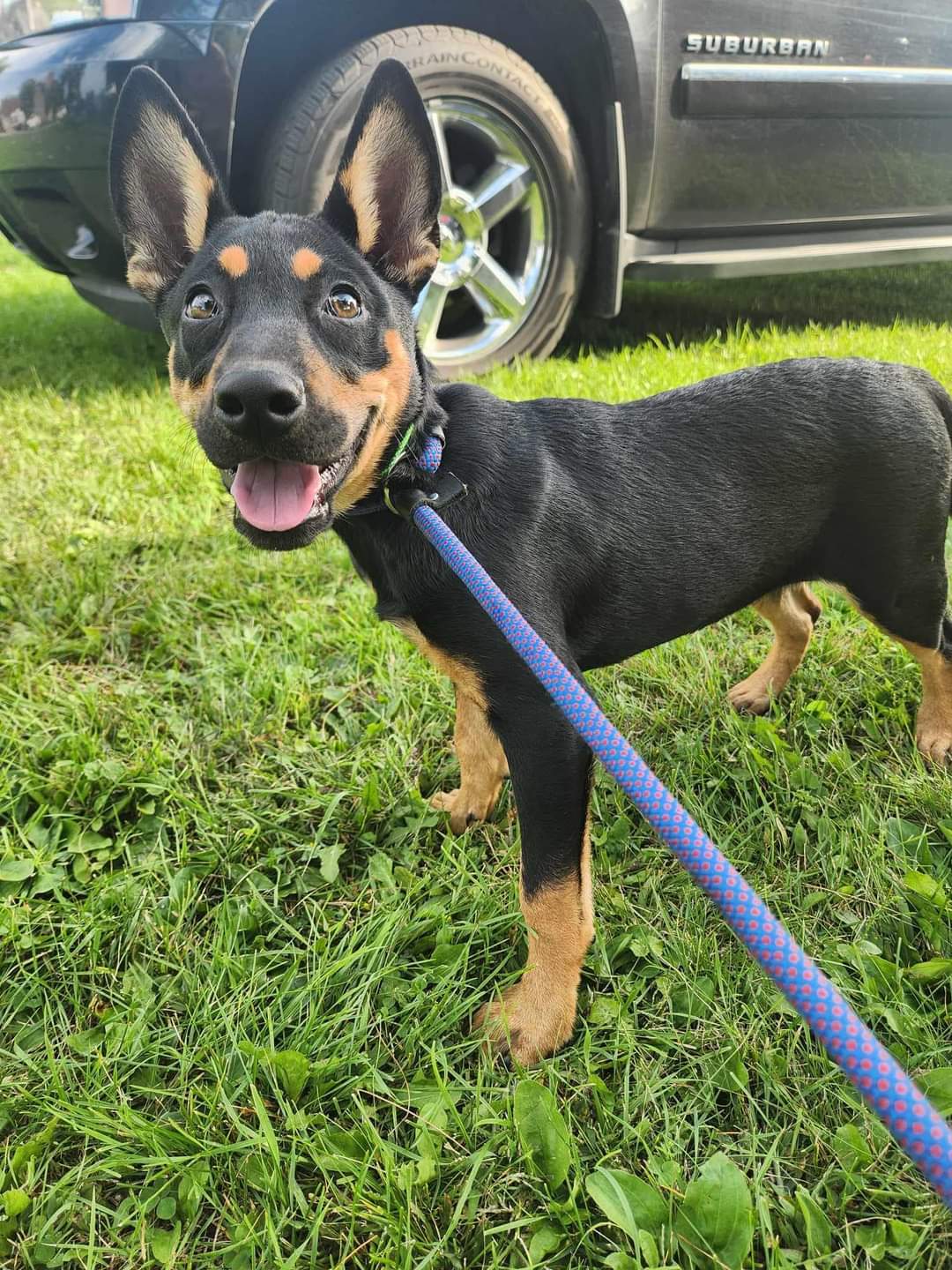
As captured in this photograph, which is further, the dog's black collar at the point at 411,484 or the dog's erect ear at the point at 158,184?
the dog's erect ear at the point at 158,184

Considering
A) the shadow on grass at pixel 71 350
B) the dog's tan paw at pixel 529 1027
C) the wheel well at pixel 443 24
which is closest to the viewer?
the dog's tan paw at pixel 529 1027

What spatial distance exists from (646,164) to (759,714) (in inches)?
146

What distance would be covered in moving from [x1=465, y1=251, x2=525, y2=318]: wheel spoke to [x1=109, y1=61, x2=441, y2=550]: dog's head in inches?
117

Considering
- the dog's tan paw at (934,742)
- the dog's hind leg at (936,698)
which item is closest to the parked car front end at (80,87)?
the dog's hind leg at (936,698)

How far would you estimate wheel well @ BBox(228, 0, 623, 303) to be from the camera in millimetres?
4426

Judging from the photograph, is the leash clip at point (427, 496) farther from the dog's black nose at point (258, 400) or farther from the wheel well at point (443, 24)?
the wheel well at point (443, 24)

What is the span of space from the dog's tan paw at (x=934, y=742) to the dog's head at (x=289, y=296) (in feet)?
5.95

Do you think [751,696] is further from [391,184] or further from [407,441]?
[391,184]

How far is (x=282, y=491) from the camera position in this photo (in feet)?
5.89

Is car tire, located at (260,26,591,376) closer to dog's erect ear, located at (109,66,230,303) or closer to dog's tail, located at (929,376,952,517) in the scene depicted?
dog's erect ear, located at (109,66,230,303)

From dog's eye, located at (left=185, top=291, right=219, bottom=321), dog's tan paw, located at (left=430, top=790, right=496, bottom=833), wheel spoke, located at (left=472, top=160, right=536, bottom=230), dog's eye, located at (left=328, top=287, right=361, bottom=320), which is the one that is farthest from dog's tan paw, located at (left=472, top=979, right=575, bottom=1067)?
wheel spoke, located at (left=472, top=160, right=536, bottom=230)

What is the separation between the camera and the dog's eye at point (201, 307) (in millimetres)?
1948

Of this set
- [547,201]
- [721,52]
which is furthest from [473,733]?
[721,52]

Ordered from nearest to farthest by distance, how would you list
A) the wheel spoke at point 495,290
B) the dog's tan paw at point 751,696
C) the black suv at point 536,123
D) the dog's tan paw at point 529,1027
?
the dog's tan paw at point 529,1027, the dog's tan paw at point 751,696, the black suv at point 536,123, the wheel spoke at point 495,290
